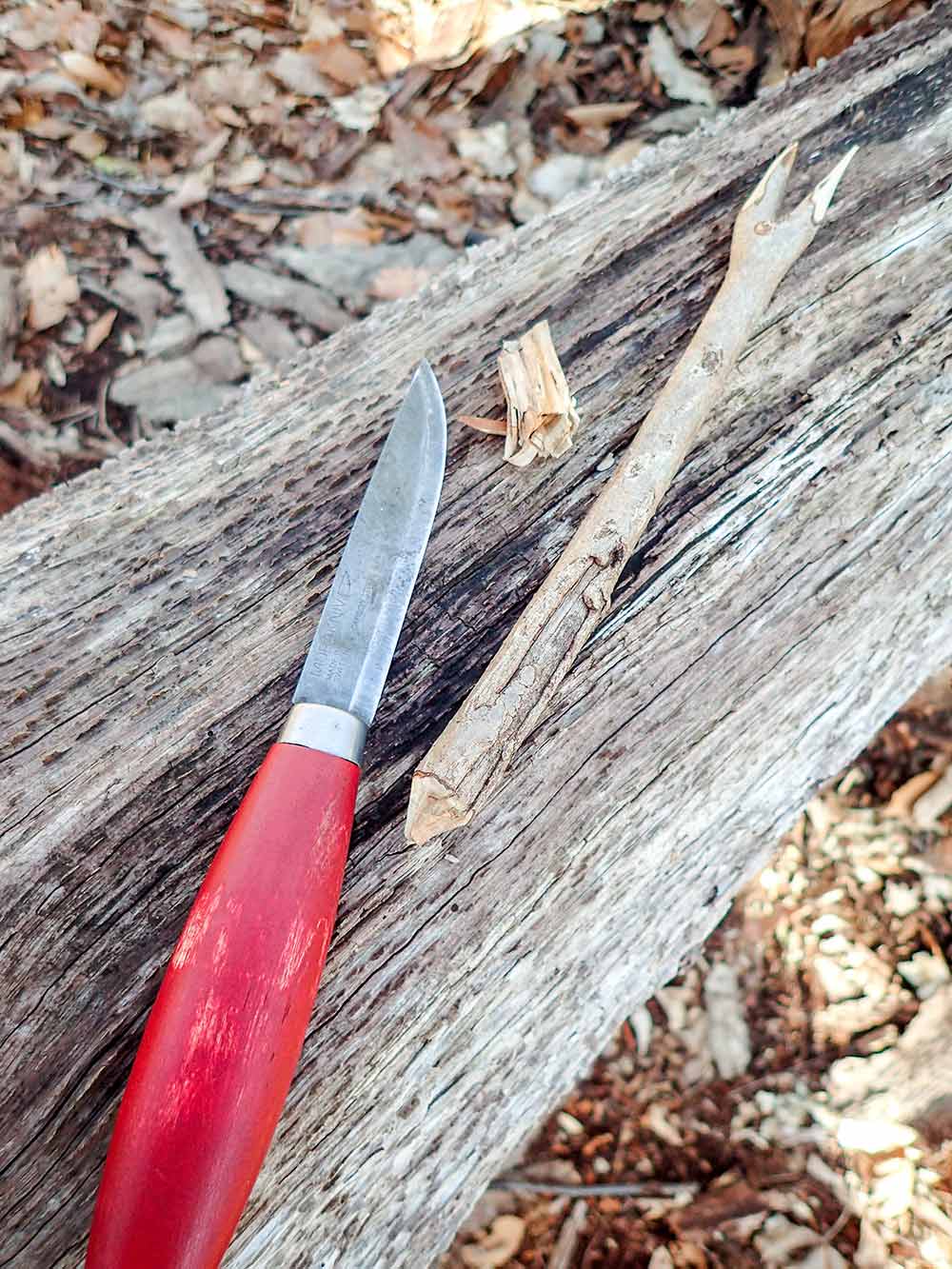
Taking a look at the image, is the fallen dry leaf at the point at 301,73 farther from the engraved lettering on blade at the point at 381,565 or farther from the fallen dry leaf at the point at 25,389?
the engraved lettering on blade at the point at 381,565

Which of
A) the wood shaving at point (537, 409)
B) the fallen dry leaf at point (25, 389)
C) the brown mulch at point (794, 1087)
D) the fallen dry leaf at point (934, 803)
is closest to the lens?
the wood shaving at point (537, 409)

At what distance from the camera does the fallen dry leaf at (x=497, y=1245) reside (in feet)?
5.52

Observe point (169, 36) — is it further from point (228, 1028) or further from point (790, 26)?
point (228, 1028)

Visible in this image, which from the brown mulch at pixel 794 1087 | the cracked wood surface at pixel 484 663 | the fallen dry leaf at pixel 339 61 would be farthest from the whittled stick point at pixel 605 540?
the fallen dry leaf at pixel 339 61

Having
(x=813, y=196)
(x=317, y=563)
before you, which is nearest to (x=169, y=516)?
(x=317, y=563)

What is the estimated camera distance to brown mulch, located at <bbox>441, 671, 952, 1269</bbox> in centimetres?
162

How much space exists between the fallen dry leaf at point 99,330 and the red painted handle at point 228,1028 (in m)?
1.71

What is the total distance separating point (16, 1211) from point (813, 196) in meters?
1.85

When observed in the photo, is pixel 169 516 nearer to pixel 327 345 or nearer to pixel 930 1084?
pixel 327 345

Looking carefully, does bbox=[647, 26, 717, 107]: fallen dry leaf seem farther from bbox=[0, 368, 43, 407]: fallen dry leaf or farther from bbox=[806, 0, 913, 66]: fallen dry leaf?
bbox=[0, 368, 43, 407]: fallen dry leaf

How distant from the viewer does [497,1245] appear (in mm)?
1706

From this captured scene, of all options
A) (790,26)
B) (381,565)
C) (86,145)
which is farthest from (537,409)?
(86,145)

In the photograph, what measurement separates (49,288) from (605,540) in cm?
187

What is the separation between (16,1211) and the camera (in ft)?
3.36
